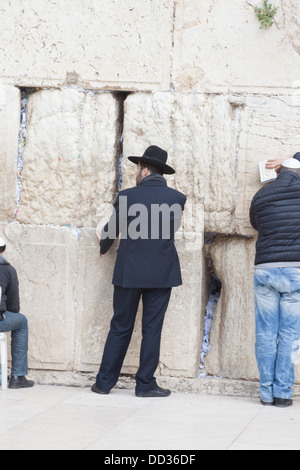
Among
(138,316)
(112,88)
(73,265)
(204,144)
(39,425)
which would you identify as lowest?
(39,425)

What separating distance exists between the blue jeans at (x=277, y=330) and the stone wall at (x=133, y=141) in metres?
0.49

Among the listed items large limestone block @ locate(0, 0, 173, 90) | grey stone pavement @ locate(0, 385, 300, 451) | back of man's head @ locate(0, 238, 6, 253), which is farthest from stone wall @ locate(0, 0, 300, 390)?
grey stone pavement @ locate(0, 385, 300, 451)

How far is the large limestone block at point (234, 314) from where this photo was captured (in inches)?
229

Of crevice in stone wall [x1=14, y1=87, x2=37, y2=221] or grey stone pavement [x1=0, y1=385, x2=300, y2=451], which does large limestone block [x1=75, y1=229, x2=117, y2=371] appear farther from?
crevice in stone wall [x1=14, y1=87, x2=37, y2=221]

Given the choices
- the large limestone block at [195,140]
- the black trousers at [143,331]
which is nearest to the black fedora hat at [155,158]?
the large limestone block at [195,140]

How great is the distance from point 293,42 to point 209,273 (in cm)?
187

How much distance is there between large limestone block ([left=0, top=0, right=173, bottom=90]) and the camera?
580 centimetres

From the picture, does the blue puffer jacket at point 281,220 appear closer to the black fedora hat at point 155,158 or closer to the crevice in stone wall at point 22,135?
the black fedora hat at point 155,158

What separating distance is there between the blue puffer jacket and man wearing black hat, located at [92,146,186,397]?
2.01ft

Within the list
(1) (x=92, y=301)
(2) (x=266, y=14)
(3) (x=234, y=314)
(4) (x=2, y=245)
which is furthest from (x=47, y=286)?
(2) (x=266, y=14)

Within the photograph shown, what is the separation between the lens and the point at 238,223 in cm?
579

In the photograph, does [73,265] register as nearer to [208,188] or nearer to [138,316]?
[138,316]

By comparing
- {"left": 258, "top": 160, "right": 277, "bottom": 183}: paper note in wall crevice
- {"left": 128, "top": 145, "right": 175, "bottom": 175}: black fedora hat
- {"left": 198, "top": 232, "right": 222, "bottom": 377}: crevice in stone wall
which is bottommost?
{"left": 198, "top": 232, "right": 222, "bottom": 377}: crevice in stone wall

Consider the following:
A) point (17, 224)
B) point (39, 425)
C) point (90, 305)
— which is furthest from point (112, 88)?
point (39, 425)
